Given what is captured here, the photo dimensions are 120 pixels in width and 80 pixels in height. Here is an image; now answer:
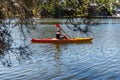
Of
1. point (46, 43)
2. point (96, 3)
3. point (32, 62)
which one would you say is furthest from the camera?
point (46, 43)

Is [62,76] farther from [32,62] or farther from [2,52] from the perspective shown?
[2,52]

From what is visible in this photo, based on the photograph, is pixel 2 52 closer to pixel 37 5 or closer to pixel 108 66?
pixel 37 5

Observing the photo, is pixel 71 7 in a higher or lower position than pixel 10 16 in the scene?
higher

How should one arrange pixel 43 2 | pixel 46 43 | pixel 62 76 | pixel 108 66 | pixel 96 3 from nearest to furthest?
pixel 96 3, pixel 43 2, pixel 62 76, pixel 108 66, pixel 46 43

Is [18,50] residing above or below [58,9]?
below

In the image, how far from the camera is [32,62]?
1578 centimetres

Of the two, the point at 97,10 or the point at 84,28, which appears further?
the point at 84,28

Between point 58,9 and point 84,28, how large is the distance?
58cm

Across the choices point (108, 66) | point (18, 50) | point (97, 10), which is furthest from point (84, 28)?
point (108, 66)

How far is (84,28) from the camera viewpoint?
19.4ft

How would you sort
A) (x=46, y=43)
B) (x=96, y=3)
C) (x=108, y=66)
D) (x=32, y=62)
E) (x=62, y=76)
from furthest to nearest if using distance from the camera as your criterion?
(x=46, y=43) → (x=32, y=62) → (x=108, y=66) → (x=62, y=76) → (x=96, y=3)

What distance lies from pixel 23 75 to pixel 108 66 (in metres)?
4.14

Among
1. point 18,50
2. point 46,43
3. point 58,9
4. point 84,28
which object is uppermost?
point 58,9

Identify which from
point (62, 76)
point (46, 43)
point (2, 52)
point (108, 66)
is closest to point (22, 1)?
point (2, 52)
